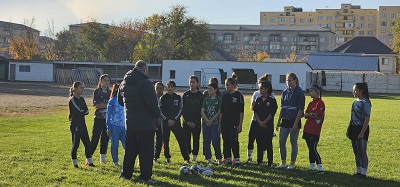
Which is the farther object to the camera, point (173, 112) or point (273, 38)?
point (273, 38)

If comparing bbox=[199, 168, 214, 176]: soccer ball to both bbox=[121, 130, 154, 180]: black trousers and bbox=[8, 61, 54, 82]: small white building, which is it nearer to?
bbox=[121, 130, 154, 180]: black trousers

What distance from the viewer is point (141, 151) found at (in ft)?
27.5

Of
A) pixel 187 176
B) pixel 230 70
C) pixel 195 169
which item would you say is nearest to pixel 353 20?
pixel 230 70

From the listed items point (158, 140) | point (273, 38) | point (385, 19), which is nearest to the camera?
point (158, 140)

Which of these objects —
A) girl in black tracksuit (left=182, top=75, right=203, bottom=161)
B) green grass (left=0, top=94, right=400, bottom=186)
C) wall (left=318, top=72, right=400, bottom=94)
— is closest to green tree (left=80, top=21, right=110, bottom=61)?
wall (left=318, top=72, right=400, bottom=94)

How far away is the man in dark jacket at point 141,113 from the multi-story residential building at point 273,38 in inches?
4915

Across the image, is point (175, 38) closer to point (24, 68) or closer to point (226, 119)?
point (24, 68)

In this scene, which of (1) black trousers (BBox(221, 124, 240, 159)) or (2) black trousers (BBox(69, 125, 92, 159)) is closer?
(2) black trousers (BBox(69, 125, 92, 159))

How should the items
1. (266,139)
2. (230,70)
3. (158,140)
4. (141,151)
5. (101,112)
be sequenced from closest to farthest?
(141,151), (266,139), (101,112), (158,140), (230,70)

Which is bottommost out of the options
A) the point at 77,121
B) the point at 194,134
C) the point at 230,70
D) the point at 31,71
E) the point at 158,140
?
the point at 158,140

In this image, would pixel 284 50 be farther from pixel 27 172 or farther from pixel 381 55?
pixel 27 172

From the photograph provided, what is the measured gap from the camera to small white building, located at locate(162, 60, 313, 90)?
6162 centimetres

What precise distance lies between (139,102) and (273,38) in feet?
427

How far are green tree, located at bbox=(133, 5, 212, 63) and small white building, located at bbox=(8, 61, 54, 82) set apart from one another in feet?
64.1
